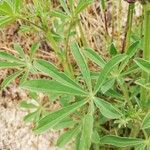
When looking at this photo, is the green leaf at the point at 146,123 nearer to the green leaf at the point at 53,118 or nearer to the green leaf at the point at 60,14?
the green leaf at the point at 53,118

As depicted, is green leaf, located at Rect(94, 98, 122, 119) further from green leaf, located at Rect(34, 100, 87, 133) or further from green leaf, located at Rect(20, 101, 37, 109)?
green leaf, located at Rect(20, 101, 37, 109)

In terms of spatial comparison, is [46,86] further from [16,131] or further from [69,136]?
[16,131]

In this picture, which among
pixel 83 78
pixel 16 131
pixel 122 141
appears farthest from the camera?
pixel 16 131

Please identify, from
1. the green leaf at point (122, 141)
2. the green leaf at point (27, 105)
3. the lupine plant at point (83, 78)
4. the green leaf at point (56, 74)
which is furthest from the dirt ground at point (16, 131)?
the green leaf at point (56, 74)

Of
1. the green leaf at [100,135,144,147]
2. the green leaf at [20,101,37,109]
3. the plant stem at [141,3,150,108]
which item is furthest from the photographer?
the green leaf at [20,101,37,109]

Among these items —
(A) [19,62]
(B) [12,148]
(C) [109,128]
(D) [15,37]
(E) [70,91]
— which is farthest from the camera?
(D) [15,37]

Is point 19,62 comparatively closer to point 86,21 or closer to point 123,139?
point 123,139

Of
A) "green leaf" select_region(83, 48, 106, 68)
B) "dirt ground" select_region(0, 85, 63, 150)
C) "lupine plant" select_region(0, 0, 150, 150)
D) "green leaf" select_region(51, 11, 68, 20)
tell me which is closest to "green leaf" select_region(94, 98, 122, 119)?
"lupine plant" select_region(0, 0, 150, 150)

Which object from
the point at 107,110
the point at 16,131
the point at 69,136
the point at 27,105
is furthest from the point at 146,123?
the point at 16,131

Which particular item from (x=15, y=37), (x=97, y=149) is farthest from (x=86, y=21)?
(x=97, y=149)
